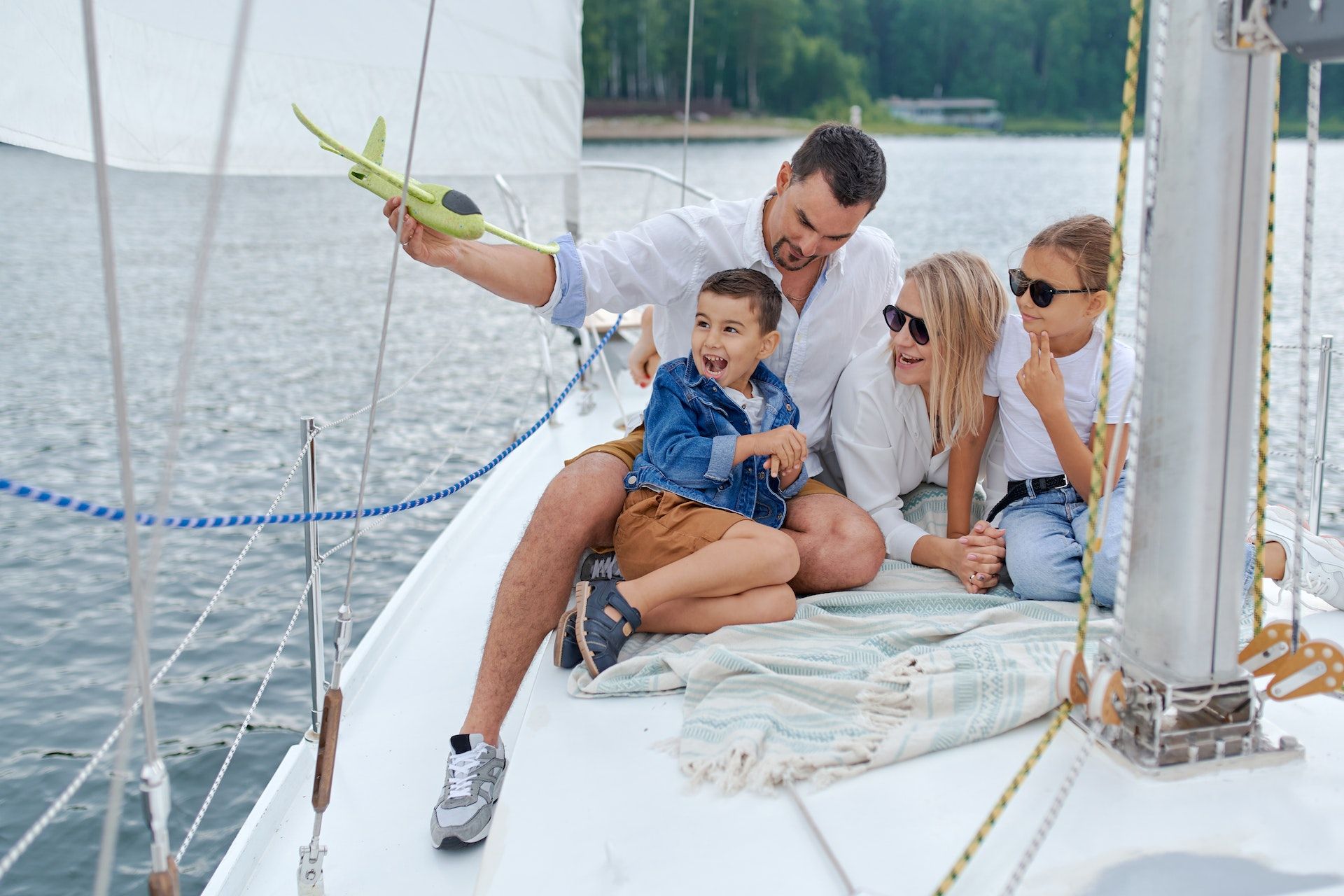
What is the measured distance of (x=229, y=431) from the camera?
599 centimetres

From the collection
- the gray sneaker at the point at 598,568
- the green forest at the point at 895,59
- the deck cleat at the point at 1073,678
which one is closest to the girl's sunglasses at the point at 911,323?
the gray sneaker at the point at 598,568

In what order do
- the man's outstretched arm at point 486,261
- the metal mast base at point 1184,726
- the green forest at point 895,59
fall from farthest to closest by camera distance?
the green forest at point 895,59
the man's outstretched arm at point 486,261
the metal mast base at point 1184,726

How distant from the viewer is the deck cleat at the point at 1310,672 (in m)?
1.28

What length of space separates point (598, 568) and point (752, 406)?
0.42 meters

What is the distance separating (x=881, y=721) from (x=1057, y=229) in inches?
39.3

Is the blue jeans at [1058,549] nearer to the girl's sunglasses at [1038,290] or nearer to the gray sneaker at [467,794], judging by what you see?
the girl's sunglasses at [1038,290]

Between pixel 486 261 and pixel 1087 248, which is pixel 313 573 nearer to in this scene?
pixel 486 261

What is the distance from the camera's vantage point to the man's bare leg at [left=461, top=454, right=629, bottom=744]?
1831 mm

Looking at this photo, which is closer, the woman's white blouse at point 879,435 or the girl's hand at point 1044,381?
the girl's hand at point 1044,381

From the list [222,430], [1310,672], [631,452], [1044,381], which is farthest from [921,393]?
[222,430]

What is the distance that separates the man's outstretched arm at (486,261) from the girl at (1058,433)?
85 cm

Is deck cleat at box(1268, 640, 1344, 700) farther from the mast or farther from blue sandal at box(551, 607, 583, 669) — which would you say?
blue sandal at box(551, 607, 583, 669)

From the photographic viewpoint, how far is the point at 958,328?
7.30 feet

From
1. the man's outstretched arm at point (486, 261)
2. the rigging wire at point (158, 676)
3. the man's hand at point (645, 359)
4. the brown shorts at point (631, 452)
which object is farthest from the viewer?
the man's hand at point (645, 359)
